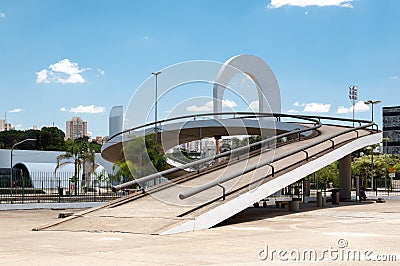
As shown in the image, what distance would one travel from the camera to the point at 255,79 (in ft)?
124

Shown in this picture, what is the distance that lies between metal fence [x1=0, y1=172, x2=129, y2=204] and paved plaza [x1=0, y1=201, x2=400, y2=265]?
13.9 m

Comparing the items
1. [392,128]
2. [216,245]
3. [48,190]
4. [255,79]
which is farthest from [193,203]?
[392,128]

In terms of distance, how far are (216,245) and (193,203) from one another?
237 inches

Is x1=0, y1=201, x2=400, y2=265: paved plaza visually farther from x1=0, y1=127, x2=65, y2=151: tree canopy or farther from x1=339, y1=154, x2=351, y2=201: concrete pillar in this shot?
x1=0, y1=127, x2=65, y2=151: tree canopy

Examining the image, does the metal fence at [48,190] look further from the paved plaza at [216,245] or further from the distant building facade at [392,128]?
the distant building facade at [392,128]

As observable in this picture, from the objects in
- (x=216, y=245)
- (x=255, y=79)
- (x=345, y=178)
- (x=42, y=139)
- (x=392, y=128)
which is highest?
(x=392, y=128)

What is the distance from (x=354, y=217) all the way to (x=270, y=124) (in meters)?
12.8

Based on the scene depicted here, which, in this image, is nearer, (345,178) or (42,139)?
(345,178)

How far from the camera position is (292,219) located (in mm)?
21516

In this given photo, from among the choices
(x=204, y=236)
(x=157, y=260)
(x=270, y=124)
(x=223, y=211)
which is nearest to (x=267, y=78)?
(x=270, y=124)

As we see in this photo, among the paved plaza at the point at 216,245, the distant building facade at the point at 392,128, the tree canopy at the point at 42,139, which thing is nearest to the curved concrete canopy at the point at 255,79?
the paved plaza at the point at 216,245

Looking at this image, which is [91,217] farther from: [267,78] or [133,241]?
[267,78]

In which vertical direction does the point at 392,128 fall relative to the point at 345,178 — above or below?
above

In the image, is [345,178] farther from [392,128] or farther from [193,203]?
[392,128]
